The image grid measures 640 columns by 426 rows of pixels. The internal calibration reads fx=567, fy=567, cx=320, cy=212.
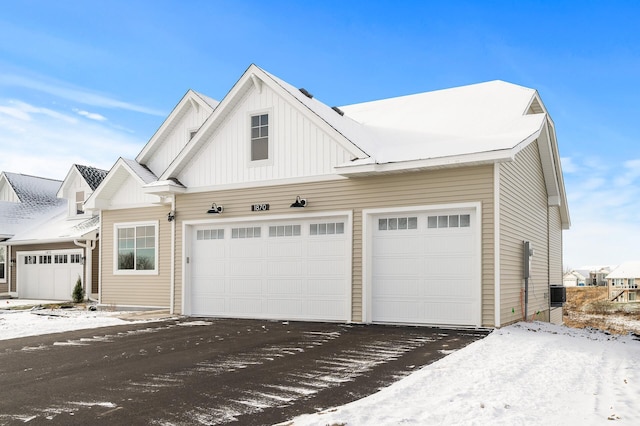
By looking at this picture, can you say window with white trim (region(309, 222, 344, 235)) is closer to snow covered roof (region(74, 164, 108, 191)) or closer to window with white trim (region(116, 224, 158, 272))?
window with white trim (region(116, 224, 158, 272))

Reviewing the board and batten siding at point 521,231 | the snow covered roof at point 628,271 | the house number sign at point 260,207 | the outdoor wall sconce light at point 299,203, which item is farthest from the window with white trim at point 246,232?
the snow covered roof at point 628,271

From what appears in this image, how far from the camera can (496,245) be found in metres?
11.4

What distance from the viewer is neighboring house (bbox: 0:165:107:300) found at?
73.3 feet

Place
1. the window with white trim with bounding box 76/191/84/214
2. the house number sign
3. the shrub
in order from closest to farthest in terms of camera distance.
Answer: the house number sign, the shrub, the window with white trim with bounding box 76/191/84/214

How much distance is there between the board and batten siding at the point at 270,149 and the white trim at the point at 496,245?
11.2 ft

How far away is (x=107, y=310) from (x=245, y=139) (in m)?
7.32

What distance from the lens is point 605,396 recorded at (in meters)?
5.94

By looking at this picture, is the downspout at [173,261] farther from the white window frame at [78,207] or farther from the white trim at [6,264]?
the white trim at [6,264]

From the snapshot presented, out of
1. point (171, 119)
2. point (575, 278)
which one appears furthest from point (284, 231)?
point (575, 278)

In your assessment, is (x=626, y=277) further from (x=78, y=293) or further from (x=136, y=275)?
(x=136, y=275)

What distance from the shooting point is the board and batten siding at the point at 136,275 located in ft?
54.4

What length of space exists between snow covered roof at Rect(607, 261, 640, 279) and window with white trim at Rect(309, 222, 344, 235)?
6427cm

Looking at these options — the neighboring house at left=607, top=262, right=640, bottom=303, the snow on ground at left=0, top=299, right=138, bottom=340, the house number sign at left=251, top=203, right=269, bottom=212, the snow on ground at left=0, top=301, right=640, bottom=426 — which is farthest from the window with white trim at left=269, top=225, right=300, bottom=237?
the neighboring house at left=607, top=262, right=640, bottom=303

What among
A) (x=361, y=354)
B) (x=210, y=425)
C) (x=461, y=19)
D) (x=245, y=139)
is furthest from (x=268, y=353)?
(x=461, y=19)
